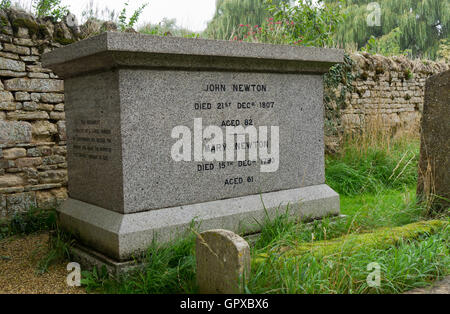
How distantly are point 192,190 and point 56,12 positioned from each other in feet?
13.5

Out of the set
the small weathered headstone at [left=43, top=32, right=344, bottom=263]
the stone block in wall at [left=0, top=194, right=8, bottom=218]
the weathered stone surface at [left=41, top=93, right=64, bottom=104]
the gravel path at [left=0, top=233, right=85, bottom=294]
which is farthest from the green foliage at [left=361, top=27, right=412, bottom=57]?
the gravel path at [left=0, top=233, right=85, bottom=294]

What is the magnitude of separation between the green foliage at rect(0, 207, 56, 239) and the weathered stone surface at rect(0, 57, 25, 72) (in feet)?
5.08

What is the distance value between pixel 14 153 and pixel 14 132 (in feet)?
0.76

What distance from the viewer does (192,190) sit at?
349 cm

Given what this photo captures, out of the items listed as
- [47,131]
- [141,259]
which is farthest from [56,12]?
[141,259]

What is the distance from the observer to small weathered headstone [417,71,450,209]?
13.7ft

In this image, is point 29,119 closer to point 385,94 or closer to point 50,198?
point 50,198

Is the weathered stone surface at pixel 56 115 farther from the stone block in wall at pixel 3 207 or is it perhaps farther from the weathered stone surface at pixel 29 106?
the stone block in wall at pixel 3 207

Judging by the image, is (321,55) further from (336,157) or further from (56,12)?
(56,12)

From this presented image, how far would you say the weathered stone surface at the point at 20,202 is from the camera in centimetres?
476

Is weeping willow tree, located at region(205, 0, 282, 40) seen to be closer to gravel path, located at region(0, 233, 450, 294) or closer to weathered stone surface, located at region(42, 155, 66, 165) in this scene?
weathered stone surface, located at region(42, 155, 66, 165)

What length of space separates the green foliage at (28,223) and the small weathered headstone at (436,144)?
12.7ft

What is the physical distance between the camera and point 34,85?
4.96 meters

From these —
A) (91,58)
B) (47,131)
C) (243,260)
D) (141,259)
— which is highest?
(91,58)
